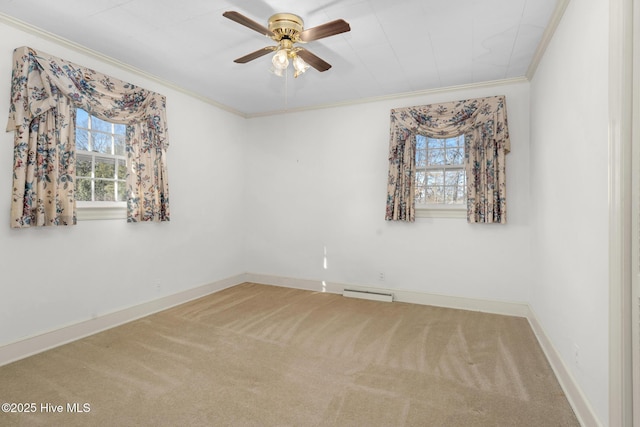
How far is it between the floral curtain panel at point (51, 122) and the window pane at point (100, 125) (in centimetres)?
17

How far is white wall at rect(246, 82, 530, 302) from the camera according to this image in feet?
12.1

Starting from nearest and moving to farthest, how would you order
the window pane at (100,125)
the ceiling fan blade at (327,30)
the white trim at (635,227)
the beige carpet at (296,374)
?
the white trim at (635,227) < the beige carpet at (296,374) < the ceiling fan blade at (327,30) < the window pane at (100,125)

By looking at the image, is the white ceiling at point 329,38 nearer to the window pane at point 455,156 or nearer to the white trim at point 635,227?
the window pane at point 455,156

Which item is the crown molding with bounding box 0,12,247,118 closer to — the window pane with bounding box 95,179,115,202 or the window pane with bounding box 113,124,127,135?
the window pane with bounding box 113,124,127,135

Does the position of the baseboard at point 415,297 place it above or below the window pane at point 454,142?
below

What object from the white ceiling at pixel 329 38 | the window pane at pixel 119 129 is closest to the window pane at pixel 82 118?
the window pane at pixel 119 129

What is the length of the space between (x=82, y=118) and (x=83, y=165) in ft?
1.51

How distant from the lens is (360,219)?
4.49 metres

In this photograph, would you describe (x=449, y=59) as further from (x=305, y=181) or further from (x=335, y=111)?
(x=305, y=181)

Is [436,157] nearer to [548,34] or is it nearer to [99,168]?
[548,34]

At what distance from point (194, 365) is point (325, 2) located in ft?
9.67

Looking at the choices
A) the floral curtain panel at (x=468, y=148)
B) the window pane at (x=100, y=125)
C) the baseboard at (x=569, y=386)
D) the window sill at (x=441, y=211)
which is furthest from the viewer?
the window sill at (x=441, y=211)

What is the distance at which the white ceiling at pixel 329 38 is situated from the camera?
236 cm

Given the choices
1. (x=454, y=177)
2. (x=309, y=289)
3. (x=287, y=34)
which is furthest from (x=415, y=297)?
(x=287, y=34)
